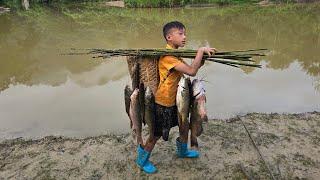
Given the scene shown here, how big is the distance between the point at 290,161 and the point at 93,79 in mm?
5167

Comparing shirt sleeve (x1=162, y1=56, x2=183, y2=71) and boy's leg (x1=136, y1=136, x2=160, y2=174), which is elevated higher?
shirt sleeve (x1=162, y1=56, x2=183, y2=71)

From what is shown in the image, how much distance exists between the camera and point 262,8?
807 inches

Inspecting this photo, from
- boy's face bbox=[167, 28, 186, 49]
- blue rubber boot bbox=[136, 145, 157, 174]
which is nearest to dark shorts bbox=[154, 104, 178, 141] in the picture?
blue rubber boot bbox=[136, 145, 157, 174]

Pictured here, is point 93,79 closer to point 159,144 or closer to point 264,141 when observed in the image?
point 159,144

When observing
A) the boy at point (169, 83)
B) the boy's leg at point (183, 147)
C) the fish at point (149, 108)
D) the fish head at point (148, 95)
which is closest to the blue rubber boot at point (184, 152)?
the boy's leg at point (183, 147)

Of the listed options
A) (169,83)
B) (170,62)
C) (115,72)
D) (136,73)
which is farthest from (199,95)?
(115,72)

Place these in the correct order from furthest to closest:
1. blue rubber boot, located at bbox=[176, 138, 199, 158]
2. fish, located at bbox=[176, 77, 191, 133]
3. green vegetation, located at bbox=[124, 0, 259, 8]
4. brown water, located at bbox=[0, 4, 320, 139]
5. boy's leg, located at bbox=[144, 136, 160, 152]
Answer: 1. green vegetation, located at bbox=[124, 0, 259, 8]
2. brown water, located at bbox=[0, 4, 320, 139]
3. blue rubber boot, located at bbox=[176, 138, 199, 158]
4. boy's leg, located at bbox=[144, 136, 160, 152]
5. fish, located at bbox=[176, 77, 191, 133]

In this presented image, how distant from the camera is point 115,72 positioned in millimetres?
9414

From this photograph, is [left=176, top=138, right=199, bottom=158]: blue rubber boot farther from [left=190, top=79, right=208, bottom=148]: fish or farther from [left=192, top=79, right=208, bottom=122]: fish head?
[left=192, top=79, right=208, bottom=122]: fish head

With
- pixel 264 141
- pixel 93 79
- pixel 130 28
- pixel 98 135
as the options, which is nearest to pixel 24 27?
pixel 130 28

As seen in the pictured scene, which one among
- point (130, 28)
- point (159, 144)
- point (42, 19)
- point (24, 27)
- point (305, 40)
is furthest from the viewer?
point (42, 19)

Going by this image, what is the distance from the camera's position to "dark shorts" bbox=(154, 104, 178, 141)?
434cm

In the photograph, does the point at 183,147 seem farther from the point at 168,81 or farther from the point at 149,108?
the point at 168,81

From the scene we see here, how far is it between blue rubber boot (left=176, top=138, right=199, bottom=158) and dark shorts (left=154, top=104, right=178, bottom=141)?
457 millimetres
